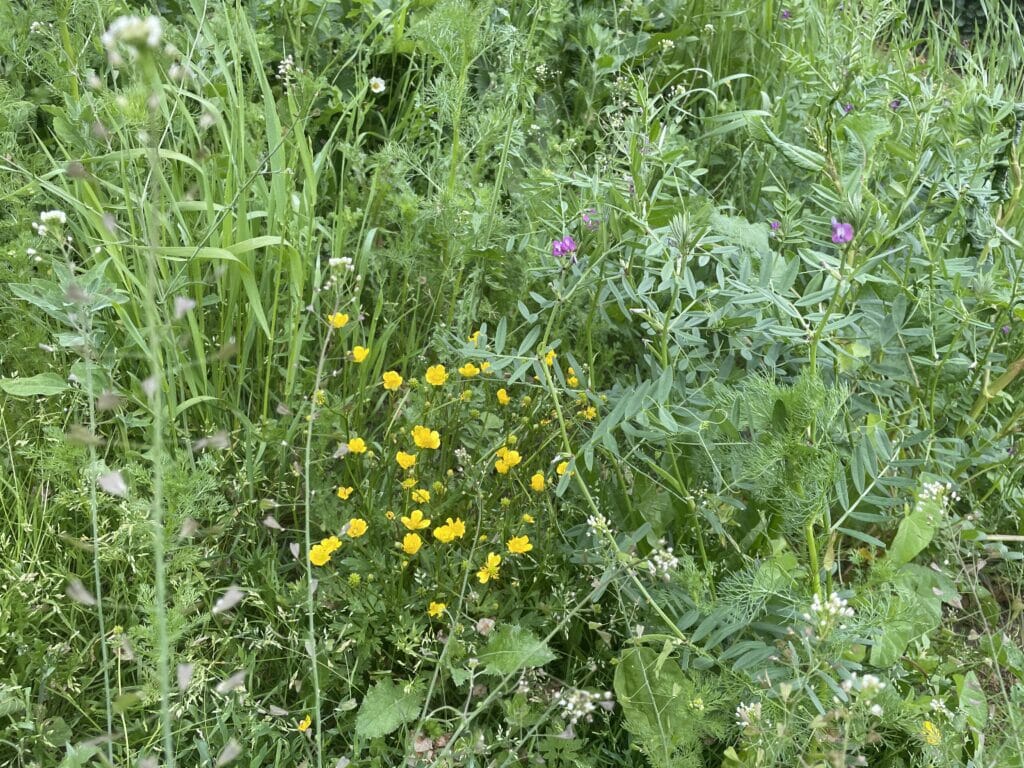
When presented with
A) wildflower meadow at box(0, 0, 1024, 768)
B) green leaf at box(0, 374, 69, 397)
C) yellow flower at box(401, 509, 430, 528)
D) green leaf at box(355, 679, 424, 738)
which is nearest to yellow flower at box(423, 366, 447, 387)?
wildflower meadow at box(0, 0, 1024, 768)

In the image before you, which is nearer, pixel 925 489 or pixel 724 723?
pixel 724 723

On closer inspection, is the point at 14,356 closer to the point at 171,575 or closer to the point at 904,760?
the point at 171,575

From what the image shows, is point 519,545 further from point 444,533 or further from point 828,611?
point 828,611

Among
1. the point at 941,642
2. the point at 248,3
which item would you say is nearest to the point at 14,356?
the point at 248,3

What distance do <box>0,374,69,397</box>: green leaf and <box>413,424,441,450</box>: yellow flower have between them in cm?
66

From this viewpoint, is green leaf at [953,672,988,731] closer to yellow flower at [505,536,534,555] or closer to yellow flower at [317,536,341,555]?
yellow flower at [505,536,534,555]

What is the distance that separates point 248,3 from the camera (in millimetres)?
2607

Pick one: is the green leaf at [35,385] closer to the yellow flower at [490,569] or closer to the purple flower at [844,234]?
the yellow flower at [490,569]

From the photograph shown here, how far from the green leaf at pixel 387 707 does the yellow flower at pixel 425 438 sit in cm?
40

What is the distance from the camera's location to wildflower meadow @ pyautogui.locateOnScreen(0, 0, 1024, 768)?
1.45 meters

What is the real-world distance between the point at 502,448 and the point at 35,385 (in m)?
0.88

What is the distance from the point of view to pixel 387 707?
1531mm

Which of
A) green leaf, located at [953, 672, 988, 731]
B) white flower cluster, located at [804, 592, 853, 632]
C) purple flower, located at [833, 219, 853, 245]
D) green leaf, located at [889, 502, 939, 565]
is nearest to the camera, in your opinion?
white flower cluster, located at [804, 592, 853, 632]

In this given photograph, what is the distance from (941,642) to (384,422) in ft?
3.90
